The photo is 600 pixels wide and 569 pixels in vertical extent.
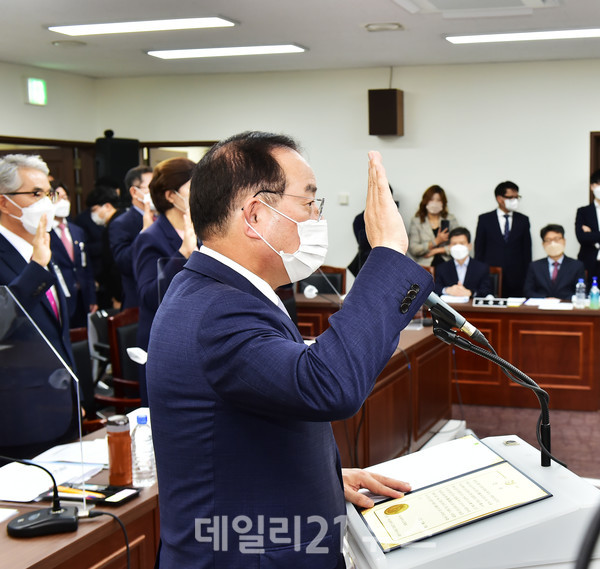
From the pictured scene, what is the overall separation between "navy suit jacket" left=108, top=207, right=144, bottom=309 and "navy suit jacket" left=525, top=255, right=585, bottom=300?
3.24 metres

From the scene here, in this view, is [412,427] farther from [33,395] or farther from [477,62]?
[477,62]

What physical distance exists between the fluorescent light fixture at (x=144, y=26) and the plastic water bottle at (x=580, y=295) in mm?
3435

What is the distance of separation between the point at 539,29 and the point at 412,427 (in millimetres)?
3913

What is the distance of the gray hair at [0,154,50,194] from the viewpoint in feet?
9.38

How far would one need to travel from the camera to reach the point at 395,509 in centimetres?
120

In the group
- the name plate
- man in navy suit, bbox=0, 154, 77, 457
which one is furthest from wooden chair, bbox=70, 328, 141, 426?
the name plate

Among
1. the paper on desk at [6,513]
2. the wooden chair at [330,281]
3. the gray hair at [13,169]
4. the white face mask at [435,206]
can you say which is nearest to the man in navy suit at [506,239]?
the white face mask at [435,206]

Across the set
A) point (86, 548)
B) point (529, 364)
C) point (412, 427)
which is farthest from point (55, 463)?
point (529, 364)

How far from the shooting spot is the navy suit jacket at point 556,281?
6324 mm

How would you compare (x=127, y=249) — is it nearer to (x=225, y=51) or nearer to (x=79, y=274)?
(x=79, y=274)

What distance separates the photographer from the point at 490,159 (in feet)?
29.0

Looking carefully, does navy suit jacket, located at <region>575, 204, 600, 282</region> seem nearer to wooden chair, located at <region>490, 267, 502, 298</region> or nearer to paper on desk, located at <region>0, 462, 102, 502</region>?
wooden chair, located at <region>490, 267, 502, 298</region>

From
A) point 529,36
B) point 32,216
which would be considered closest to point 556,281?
point 529,36

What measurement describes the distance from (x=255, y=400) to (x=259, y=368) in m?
0.05
